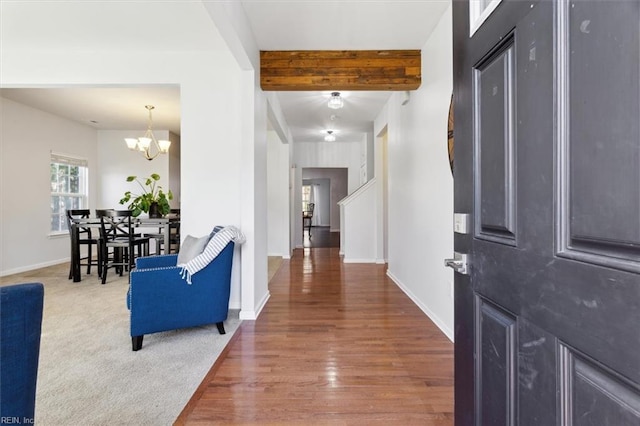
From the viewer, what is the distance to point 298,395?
5.79 ft

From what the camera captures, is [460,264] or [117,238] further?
[117,238]

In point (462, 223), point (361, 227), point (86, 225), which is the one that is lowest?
point (361, 227)

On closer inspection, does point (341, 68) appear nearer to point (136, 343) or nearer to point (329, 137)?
point (136, 343)

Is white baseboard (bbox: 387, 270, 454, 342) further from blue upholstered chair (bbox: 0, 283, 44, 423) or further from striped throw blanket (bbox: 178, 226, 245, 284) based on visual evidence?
blue upholstered chair (bbox: 0, 283, 44, 423)

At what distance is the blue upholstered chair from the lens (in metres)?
0.86

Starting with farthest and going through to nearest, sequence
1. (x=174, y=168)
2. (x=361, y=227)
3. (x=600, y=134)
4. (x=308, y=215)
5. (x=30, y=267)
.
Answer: (x=308, y=215) → (x=174, y=168) → (x=361, y=227) → (x=30, y=267) → (x=600, y=134)

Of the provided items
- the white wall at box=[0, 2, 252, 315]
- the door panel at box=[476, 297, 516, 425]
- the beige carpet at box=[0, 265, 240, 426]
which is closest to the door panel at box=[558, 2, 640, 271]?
the door panel at box=[476, 297, 516, 425]

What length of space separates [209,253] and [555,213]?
89.6 inches

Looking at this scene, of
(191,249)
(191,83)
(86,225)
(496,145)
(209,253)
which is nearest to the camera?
(496,145)

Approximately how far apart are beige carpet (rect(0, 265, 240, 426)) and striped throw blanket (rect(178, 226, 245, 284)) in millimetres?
548

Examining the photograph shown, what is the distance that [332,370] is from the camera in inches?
79.4

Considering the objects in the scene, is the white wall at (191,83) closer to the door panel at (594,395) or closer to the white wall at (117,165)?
the door panel at (594,395)

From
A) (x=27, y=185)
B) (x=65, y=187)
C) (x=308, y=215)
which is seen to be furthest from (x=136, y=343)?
(x=308, y=215)

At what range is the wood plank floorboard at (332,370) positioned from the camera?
1610 mm
